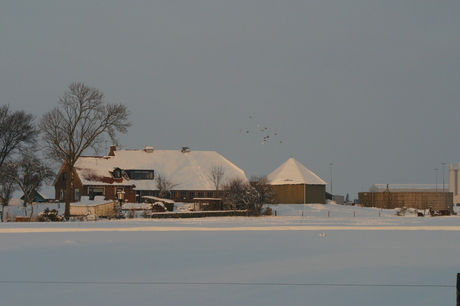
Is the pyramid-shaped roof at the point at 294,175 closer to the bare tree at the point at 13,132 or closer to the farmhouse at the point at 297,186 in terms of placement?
the farmhouse at the point at 297,186

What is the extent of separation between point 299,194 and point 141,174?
22627mm

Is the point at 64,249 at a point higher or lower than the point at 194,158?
lower

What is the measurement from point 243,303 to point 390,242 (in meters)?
15.8

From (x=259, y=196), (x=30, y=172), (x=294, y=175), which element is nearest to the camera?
(x=259, y=196)

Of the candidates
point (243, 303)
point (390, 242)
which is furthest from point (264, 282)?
point (390, 242)

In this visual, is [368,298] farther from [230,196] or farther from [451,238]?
[230,196]

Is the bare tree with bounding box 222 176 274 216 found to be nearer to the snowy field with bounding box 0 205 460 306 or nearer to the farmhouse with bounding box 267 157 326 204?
the farmhouse with bounding box 267 157 326 204

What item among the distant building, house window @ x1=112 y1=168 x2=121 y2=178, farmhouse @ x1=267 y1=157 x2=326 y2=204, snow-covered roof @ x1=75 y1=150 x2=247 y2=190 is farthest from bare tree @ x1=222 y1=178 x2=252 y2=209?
the distant building

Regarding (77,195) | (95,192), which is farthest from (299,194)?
(77,195)

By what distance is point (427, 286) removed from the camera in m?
15.5

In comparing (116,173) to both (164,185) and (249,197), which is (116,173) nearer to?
(164,185)

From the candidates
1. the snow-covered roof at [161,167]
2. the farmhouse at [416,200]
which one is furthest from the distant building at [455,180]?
the snow-covered roof at [161,167]

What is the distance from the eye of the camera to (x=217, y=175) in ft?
291

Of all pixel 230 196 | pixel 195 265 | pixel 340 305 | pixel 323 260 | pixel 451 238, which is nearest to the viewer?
pixel 340 305
